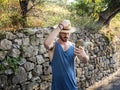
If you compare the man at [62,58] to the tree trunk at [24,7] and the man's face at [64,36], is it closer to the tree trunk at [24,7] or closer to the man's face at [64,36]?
the man's face at [64,36]

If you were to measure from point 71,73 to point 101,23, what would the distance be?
797 cm

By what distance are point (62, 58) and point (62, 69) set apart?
15 cm

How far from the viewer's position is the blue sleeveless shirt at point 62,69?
12.3 feet

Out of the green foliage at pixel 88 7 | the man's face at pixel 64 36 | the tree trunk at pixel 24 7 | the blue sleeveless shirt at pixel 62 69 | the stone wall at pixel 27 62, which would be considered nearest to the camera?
the blue sleeveless shirt at pixel 62 69

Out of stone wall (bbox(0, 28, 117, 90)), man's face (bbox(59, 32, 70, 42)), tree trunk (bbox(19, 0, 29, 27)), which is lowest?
stone wall (bbox(0, 28, 117, 90))

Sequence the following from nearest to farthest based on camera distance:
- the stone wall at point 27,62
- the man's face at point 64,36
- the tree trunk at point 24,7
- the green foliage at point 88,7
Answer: the man's face at point 64,36 → the stone wall at point 27,62 → the tree trunk at point 24,7 → the green foliage at point 88,7

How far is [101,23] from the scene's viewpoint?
1151 centimetres

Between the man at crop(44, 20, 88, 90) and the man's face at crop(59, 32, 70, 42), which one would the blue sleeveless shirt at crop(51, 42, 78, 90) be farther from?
the man's face at crop(59, 32, 70, 42)

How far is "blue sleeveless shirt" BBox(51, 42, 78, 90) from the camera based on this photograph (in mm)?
3744

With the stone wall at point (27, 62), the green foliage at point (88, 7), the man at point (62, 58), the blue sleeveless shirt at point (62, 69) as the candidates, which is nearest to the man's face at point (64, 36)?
the man at point (62, 58)

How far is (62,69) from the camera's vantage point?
3.74 m

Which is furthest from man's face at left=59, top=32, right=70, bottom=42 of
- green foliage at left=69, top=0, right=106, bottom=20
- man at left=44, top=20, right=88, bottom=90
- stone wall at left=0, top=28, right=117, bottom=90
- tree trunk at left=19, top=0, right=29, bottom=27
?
green foliage at left=69, top=0, right=106, bottom=20

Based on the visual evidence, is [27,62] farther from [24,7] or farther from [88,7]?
[88,7]

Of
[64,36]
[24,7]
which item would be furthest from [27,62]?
[64,36]
